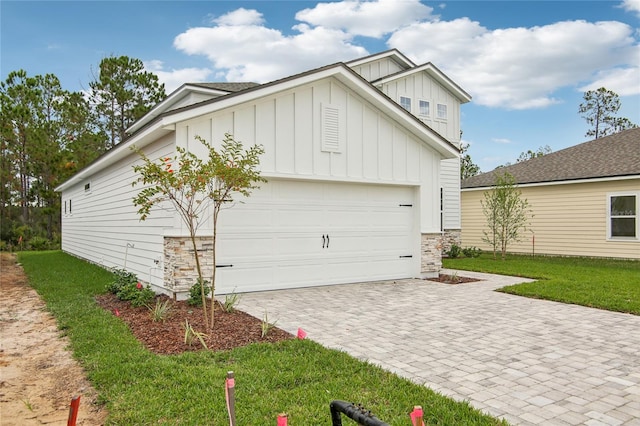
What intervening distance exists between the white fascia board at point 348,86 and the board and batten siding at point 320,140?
0.18m

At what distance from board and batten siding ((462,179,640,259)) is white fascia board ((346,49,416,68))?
6868mm

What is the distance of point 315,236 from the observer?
31.1 feet

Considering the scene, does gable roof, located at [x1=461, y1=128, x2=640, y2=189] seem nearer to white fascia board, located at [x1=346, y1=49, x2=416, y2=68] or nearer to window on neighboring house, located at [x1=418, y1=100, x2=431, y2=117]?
window on neighboring house, located at [x1=418, y1=100, x2=431, y2=117]

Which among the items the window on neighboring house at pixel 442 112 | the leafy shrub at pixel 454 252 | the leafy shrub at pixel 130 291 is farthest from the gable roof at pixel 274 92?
the window on neighboring house at pixel 442 112

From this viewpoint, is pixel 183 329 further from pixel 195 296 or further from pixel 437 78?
pixel 437 78

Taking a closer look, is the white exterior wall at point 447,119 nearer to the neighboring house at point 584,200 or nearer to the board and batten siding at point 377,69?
the board and batten siding at point 377,69

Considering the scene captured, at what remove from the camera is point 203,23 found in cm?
1250

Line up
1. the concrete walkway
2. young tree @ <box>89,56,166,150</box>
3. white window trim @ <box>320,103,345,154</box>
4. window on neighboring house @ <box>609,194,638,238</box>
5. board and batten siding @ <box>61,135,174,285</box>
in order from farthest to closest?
young tree @ <box>89,56,166,150</box> < window on neighboring house @ <box>609,194,638,238</box> < white window trim @ <box>320,103,345,154</box> < board and batten siding @ <box>61,135,174,285</box> < the concrete walkway

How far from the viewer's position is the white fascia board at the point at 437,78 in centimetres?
1639

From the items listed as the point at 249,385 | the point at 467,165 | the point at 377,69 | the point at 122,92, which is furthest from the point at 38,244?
the point at 467,165

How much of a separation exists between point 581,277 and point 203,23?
473 inches

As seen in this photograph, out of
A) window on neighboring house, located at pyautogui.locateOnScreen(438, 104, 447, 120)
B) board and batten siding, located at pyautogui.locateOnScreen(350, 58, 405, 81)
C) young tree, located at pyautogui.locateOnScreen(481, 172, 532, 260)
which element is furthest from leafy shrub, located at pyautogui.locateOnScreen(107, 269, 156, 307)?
window on neighboring house, located at pyautogui.locateOnScreen(438, 104, 447, 120)

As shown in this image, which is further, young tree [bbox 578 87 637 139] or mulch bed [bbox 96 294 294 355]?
young tree [bbox 578 87 637 139]

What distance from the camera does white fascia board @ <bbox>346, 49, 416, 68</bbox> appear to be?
54.2 feet
